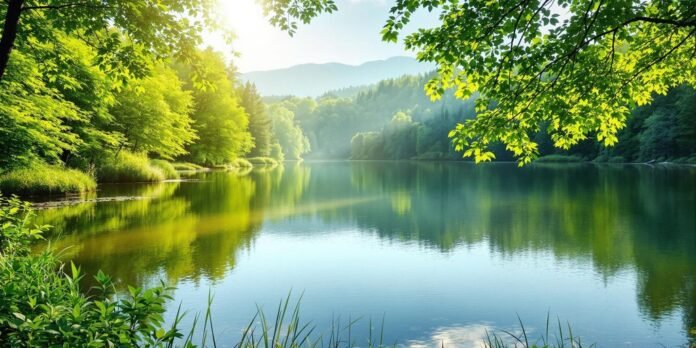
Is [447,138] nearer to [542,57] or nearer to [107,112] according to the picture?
[107,112]

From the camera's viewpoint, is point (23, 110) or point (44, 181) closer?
point (23, 110)

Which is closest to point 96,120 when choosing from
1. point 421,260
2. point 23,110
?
point 23,110

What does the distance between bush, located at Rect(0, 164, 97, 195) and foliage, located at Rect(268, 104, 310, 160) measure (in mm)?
80711

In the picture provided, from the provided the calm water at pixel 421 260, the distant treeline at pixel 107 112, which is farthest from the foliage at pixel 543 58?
the distant treeline at pixel 107 112

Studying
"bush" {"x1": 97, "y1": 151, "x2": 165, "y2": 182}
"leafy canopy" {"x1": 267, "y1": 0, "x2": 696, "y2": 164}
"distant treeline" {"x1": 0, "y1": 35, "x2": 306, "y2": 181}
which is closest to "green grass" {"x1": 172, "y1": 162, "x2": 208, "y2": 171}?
"distant treeline" {"x1": 0, "y1": 35, "x2": 306, "y2": 181}

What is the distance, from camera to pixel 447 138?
394ft

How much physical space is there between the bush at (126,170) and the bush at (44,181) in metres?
5.27

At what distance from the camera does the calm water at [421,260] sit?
8.51 m

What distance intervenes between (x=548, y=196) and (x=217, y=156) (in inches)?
1432

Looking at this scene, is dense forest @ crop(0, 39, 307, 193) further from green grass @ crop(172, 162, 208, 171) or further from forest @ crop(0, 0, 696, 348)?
green grass @ crop(172, 162, 208, 171)

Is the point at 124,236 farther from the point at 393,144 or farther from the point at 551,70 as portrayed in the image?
the point at 393,144

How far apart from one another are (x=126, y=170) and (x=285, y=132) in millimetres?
81271

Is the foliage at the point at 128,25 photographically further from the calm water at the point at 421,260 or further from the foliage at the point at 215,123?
the foliage at the point at 215,123

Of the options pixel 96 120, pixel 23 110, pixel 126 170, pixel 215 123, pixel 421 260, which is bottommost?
pixel 421 260
